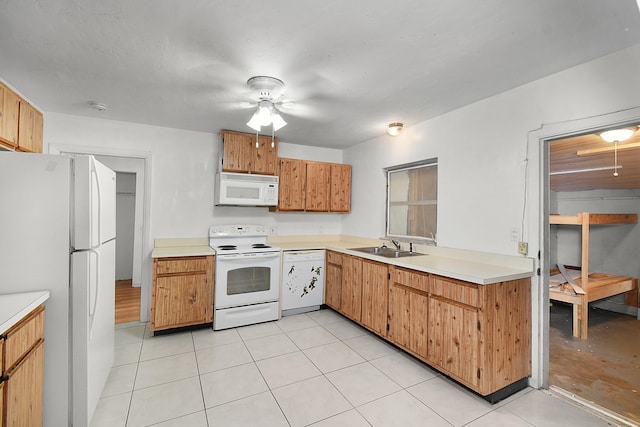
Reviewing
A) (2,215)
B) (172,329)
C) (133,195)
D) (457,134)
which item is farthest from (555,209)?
(133,195)

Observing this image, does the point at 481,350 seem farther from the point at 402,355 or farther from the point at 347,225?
the point at 347,225

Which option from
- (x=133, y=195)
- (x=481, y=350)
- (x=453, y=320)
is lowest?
(x=481, y=350)

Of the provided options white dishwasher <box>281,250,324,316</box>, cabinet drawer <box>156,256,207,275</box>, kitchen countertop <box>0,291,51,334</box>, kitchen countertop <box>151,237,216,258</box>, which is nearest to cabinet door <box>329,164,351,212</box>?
white dishwasher <box>281,250,324,316</box>

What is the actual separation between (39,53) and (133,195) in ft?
12.3

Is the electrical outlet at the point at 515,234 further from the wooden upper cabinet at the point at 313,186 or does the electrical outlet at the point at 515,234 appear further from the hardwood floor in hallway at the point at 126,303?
the hardwood floor in hallway at the point at 126,303

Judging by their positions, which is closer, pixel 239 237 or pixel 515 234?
pixel 515 234

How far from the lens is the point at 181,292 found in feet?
10.1

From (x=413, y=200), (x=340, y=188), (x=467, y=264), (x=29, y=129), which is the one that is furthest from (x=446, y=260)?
(x=29, y=129)

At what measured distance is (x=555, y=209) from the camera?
16.6ft

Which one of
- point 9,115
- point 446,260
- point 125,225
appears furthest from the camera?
point 125,225

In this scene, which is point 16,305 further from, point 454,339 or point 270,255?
point 454,339

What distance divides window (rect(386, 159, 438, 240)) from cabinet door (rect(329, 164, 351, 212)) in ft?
2.42

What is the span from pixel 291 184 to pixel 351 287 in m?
1.64

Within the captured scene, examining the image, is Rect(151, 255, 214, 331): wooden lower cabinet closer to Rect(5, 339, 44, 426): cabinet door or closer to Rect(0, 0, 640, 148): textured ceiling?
Rect(5, 339, 44, 426): cabinet door
